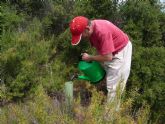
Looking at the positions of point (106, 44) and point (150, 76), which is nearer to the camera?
point (106, 44)

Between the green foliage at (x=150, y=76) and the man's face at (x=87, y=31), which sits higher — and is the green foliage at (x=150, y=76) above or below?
below

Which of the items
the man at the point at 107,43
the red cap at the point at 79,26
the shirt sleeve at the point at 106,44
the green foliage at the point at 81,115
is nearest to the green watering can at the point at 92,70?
the man at the point at 107,43

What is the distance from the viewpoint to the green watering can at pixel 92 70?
507 cm

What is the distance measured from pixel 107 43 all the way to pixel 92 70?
1.65 feet

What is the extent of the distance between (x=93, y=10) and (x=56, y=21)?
101cm

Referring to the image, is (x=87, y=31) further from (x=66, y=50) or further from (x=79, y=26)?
(x=66, y=50)

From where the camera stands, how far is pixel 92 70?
200 inches

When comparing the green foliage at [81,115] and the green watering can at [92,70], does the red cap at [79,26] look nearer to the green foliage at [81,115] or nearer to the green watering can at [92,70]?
the green watering can at [92,70]

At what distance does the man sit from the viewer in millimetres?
4664

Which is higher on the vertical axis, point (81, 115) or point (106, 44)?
point (106, 44)

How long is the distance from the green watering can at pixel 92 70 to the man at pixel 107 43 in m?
0.08

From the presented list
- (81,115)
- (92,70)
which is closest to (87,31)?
(92,70)

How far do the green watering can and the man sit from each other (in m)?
0.08

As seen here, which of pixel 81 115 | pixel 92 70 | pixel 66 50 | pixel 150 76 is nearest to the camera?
pixel 81 115
